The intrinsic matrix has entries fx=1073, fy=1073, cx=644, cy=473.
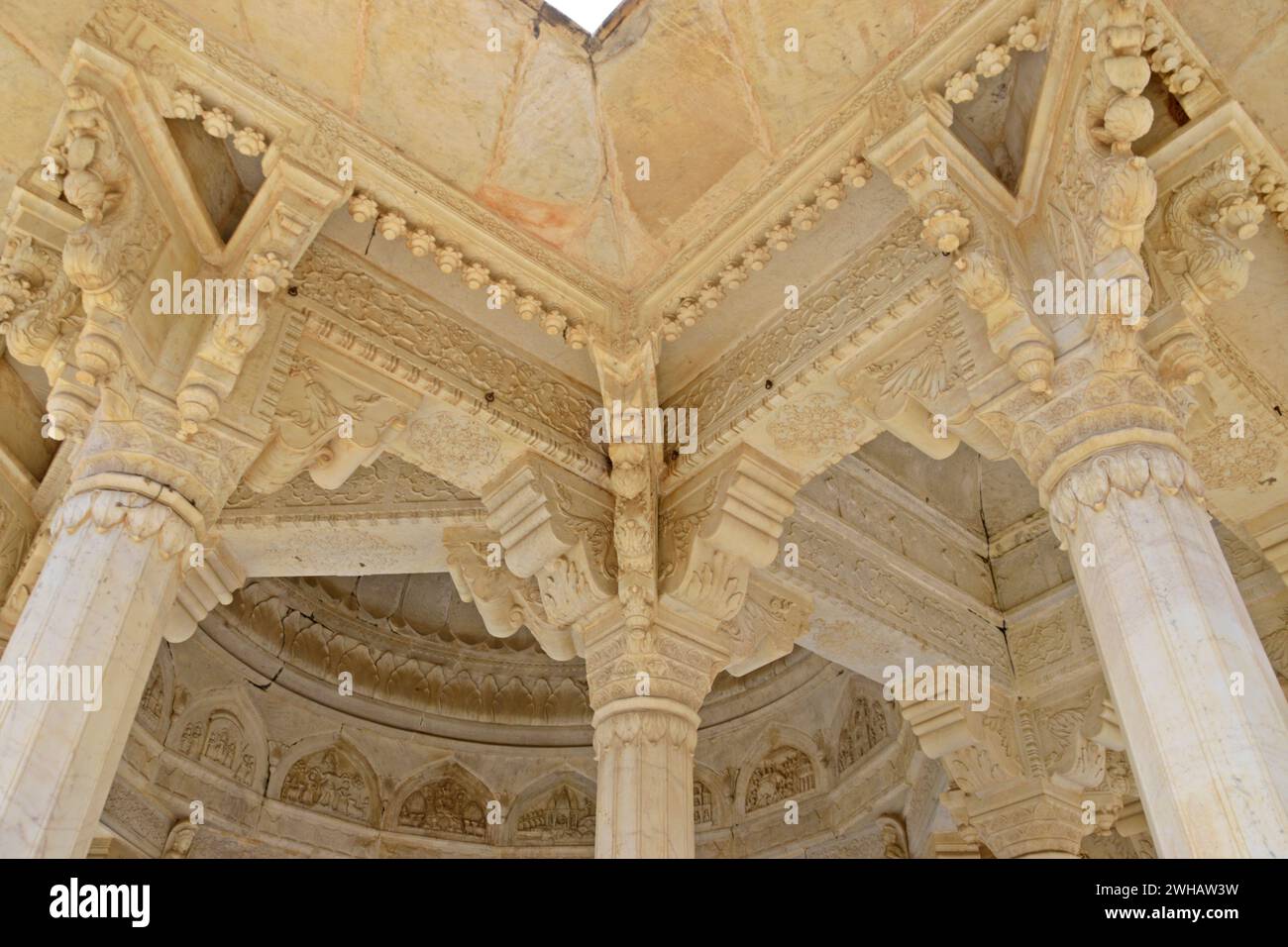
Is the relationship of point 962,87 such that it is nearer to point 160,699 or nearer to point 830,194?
point 830,194

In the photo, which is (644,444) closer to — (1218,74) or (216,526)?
(216,526)

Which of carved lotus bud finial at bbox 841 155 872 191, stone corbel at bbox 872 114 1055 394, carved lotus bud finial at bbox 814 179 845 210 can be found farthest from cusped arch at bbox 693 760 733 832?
stone corbel at bbox 872 114 1055 394

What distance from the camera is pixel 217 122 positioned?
13.7ft

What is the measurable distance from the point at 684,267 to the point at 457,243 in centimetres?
109

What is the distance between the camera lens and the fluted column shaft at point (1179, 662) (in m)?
2.70

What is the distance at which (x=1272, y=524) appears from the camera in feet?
17.7

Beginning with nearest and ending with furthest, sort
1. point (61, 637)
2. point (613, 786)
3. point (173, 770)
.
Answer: point (61, 637) → point (613, 786) → point (173, 770)

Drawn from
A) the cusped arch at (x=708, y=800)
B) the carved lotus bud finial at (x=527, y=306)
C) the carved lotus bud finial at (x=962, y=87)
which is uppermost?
the carved lotus bud finial at (x=527, y=306)

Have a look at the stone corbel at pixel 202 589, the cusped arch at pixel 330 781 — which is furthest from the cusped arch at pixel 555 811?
the stone corbel at pixel 202 589

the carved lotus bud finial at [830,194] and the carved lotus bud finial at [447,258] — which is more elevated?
the carved lotus bud finial at [830,194]

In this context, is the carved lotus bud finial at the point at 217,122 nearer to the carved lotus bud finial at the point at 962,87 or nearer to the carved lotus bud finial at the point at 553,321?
the carved lotus bud finial at the point at 553,321

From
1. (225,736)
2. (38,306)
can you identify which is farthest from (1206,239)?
(225,736)

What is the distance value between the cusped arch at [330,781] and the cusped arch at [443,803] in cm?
21
